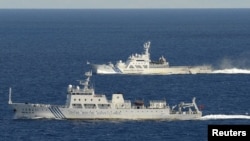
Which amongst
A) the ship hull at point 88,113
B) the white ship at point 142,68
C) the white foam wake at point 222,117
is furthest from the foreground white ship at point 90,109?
the white ship at point 142,68

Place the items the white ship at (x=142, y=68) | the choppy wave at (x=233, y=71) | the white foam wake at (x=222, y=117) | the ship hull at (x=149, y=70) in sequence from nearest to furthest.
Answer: the white foam wake at (x=222, y=117) < the ship hull at (x=149, y=70) < the white ship at (x=142, y=68) < the choppy wave at (x=233, y=71)

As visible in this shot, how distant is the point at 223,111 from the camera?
419ft

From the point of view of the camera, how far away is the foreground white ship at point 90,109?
11625 cm

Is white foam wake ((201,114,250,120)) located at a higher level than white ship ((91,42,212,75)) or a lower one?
lower

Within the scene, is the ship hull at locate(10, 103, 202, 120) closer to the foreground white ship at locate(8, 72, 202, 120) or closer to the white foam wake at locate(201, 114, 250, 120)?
the foreground white ship at locate(8, 72, 202, 120)

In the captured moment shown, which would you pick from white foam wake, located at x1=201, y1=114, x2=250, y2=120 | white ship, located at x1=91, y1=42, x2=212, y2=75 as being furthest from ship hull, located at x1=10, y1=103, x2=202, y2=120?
white ship, located at x1=91, y1=42, x2=212, y2=75

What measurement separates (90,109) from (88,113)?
22.6 inches

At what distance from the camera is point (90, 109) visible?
116375 millimetres

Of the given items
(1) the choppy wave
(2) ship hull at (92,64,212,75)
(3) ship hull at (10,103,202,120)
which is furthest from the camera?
(1) the choppy wave

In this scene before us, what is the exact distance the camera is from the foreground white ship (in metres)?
116

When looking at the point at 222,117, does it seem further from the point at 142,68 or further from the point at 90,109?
the point at 142,68

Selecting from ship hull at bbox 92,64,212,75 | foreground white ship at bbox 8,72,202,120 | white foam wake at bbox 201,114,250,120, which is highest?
ship hull at bbox 92,64,212,75

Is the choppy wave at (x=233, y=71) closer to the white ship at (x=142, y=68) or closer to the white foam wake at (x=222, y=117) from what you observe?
the white ship at (x=142, y=68)

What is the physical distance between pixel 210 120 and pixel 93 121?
14184mm
